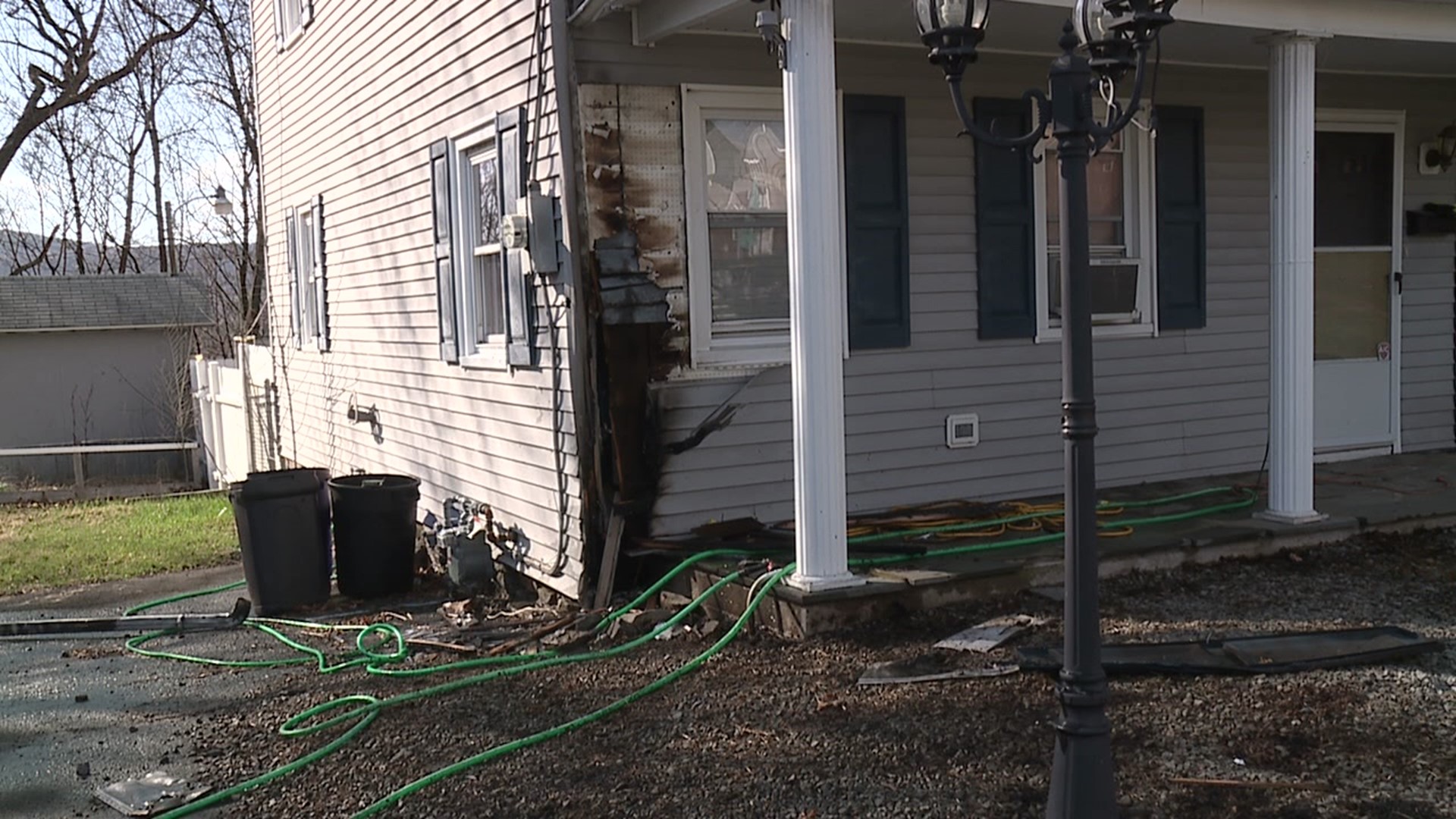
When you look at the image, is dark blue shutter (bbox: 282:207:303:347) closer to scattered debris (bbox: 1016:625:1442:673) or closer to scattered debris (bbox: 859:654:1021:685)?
scattered debris (bbox: 859:654:1021:685)

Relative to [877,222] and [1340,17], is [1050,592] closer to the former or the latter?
[877,222]

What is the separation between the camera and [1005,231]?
25.4 ft

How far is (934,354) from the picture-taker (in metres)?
7.62

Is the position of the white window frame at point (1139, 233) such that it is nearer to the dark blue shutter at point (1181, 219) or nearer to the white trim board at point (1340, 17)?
the dark blue shutter at point (1181, 219)

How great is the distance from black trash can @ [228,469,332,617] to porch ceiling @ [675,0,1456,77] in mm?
3793

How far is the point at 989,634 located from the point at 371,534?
4391 mm

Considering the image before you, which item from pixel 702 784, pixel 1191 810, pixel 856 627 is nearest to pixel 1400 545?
pixel 856 627

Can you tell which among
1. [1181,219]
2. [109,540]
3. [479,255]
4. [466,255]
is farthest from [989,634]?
[109,540]

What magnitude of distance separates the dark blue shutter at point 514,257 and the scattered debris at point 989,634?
3009 millimetres

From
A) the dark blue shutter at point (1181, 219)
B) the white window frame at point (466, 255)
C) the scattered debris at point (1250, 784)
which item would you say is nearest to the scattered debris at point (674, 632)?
the white window frame at point (466, 255)

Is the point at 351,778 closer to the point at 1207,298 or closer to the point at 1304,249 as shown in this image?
the point at 1304,249

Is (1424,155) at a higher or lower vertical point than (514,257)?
higher

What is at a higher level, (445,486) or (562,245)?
(562,245)

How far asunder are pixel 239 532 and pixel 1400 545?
22.0 feet
